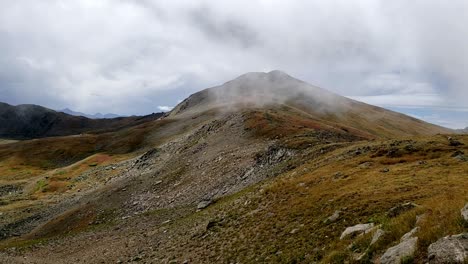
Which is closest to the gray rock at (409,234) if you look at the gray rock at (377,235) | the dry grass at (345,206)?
the dry grass at (345,206)

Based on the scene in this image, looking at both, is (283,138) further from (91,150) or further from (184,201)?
(91,150)

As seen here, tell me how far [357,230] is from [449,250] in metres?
7.87

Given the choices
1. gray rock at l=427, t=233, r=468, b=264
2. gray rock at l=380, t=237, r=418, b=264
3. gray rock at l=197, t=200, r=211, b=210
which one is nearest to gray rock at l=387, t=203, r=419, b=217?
gray rock at l=380, t=237, r=418, b=264

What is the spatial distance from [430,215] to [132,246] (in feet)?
92.4

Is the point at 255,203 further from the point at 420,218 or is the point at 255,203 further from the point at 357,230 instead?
the point at 420,218

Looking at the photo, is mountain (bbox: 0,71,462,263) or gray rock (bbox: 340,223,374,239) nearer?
gray rock (bbox: 340,223,374,239)

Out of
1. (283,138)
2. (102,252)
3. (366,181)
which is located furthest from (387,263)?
(283,138)

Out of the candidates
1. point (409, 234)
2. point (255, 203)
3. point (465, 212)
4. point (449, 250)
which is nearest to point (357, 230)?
point (409, 234)

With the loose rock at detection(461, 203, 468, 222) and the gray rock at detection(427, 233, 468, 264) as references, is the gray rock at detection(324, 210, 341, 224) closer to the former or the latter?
the loose rock at detection(461, 203, 468, 222)

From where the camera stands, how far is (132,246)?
36.8m

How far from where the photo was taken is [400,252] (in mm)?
15695

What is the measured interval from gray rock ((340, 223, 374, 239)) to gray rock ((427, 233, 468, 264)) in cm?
629

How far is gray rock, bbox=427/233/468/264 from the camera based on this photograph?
1345 centimetres

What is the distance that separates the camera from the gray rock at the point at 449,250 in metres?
13.4
